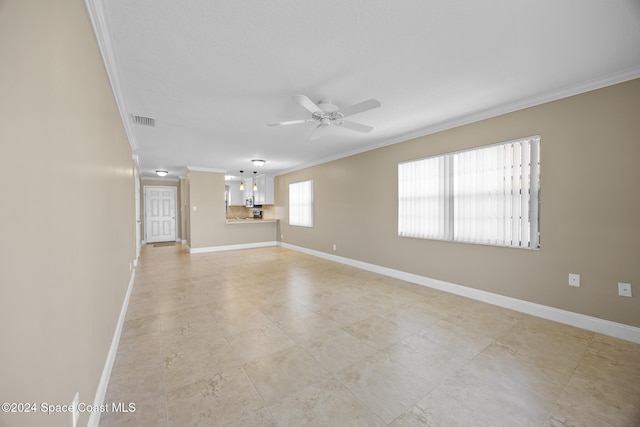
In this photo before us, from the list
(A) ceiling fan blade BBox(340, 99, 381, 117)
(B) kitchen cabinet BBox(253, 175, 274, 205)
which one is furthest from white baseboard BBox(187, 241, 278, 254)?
(A) ceiling fan blade BBox(340, 99, 381, 117)

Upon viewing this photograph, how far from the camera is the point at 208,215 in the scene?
7.29 m

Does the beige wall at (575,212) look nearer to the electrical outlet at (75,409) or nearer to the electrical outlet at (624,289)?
→ the electrical outlet at (624,289)

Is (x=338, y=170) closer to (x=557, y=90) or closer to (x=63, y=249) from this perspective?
(x=557, y=90)

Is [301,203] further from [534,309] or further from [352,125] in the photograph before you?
[534,309]

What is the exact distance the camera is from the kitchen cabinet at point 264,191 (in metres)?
8.44

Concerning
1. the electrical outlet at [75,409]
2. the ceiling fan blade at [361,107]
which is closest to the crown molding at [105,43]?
the ceiling fan blade at [361,107]

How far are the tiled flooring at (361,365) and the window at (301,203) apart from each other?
359 centimetres

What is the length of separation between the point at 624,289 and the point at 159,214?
11.2m

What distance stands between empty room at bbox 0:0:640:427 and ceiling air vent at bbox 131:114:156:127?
0.04 meters

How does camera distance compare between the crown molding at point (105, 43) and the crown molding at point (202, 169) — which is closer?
the crown molding at point (105, 43)

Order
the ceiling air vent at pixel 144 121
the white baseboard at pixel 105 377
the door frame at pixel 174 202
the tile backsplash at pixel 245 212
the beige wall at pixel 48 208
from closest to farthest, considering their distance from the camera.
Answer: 1. the beige wall at pixel 48 208
2. the white baseboard at pixel 105 377
3. the ceiling air vent at pixel 144 121
4. the door frame at pixel 174 202
5. the tile backsplash at pixel 245 212

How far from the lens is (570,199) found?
2695mm

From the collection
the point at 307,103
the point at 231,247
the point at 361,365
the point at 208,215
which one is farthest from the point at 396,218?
the point at 208,215

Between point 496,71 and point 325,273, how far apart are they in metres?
3.92
